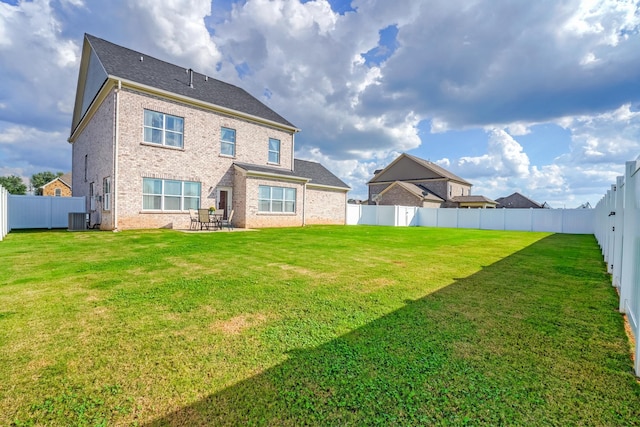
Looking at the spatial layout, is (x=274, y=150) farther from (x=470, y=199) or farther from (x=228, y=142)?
(x=470, y=199)

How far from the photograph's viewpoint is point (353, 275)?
5.60m

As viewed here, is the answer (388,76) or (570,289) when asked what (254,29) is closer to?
(388,76)

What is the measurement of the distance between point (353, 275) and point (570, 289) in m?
3.75

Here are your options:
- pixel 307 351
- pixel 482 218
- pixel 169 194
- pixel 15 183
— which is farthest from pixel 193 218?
pixel 15 183

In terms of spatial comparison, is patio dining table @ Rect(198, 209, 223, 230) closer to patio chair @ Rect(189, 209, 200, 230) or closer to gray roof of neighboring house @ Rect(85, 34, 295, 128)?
patio chair @ Rect(189, 209, 200, 230)

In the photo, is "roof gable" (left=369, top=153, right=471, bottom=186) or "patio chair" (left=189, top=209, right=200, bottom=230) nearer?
"patio chair" (left=189, top=209, right=200, bottom=230)

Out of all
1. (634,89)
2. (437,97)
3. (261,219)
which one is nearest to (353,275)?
(261,219)

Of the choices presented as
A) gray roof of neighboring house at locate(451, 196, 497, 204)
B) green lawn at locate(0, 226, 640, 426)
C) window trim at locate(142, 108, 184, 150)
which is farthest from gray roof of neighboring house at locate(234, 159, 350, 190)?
gray roof of neighboring house at locate(451, 196, 497, 204)

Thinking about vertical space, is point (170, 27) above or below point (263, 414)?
above

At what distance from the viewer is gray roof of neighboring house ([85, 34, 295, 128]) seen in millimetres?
14148

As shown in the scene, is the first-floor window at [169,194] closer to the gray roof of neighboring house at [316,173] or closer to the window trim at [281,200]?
the window trim at [281,200]

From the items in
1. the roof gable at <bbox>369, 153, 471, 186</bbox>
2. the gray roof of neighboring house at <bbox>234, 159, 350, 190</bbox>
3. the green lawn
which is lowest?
the green lawn

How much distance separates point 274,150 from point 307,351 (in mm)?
18326

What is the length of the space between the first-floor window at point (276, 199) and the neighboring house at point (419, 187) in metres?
18.8
